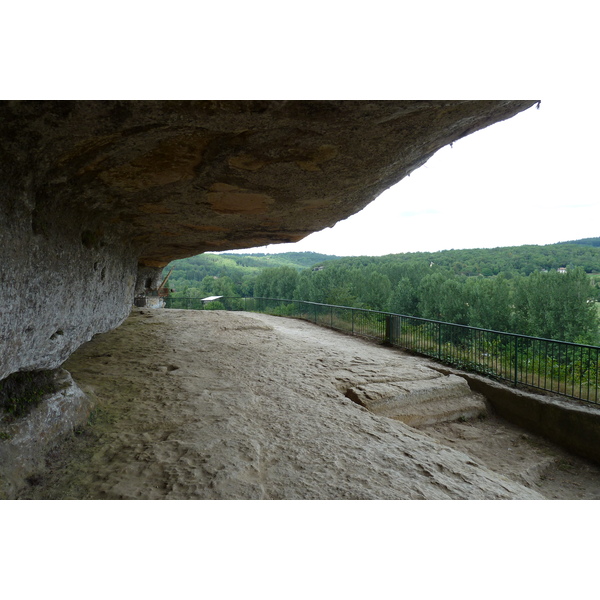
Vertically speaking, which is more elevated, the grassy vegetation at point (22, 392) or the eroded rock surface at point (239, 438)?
the grassy vegetation at point (22, 392)

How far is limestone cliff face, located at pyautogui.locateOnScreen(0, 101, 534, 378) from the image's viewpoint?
2.16 metres

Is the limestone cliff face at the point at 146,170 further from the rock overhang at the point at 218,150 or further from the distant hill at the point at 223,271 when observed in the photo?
the distant hill at the point at 223,271

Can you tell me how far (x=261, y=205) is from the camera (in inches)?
174

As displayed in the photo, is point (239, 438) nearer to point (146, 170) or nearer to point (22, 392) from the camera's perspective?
point (22, 392)

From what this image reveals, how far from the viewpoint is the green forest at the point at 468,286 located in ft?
83.9

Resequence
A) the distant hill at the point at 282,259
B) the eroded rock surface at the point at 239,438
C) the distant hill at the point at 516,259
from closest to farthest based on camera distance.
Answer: the eroded rock surface at the point at 239,438 < the distant hill at the point at 516,259 < the distant hill at the point at 282,259

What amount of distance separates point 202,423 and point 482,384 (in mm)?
4872

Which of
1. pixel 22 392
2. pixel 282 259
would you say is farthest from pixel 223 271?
pixel 22 392

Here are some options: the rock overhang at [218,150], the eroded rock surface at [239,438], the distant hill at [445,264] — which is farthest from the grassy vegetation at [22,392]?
the distant hill at [445,264]

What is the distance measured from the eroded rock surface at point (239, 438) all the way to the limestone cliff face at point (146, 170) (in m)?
0.84

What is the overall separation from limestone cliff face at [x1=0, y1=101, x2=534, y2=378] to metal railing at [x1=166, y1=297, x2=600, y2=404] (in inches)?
159

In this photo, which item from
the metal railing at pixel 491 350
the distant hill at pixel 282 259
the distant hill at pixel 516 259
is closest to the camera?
the metal railing at pixel 491 350

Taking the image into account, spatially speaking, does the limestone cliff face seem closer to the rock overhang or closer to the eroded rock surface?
the rock overhang

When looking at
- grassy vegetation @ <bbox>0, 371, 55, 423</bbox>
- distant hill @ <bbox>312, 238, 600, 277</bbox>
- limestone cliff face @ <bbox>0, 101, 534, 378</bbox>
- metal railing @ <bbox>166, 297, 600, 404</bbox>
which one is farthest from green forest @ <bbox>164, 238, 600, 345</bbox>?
grassy vegetation @ <bbox>0, 371, 55, 423</bbox>
